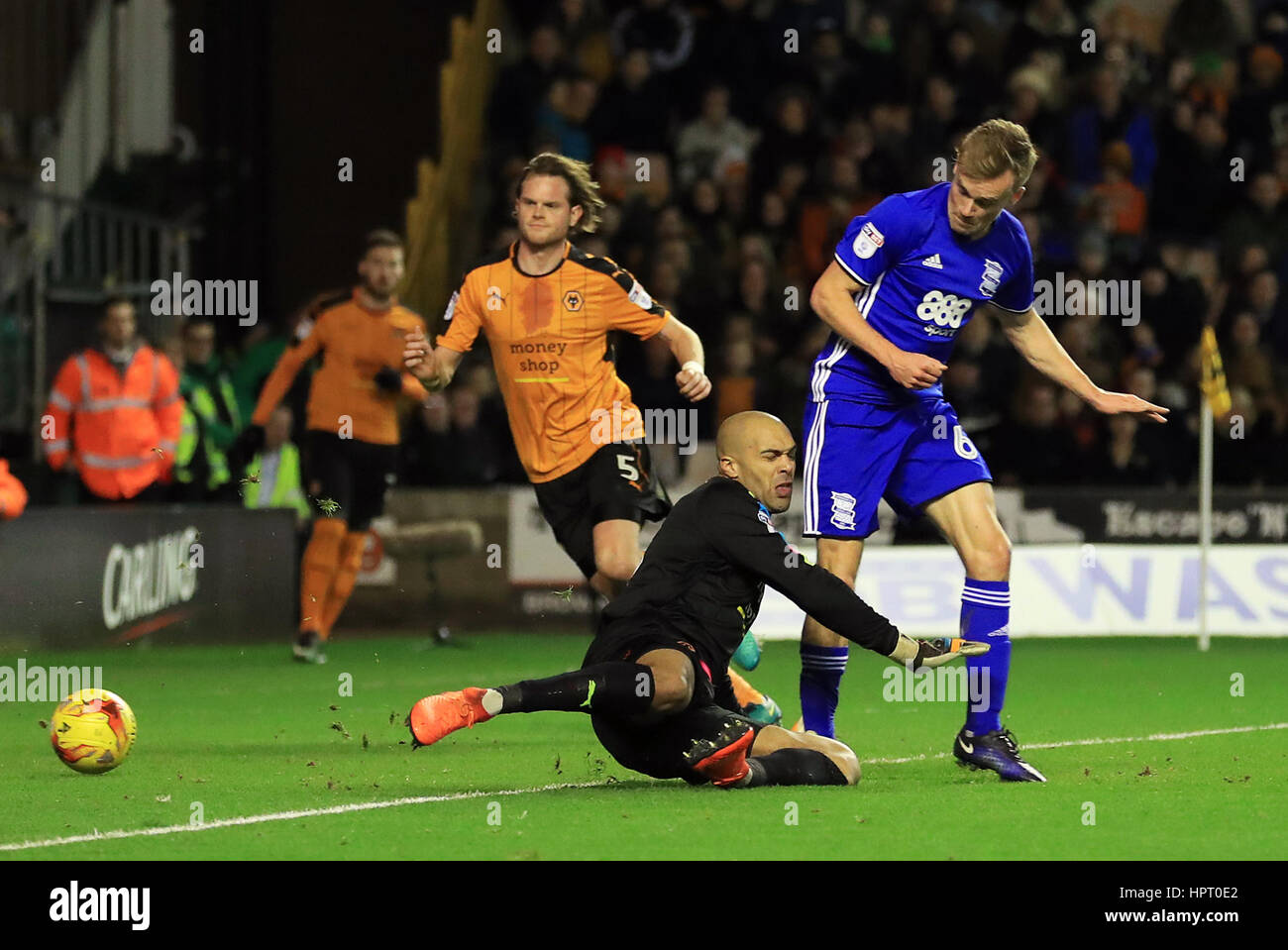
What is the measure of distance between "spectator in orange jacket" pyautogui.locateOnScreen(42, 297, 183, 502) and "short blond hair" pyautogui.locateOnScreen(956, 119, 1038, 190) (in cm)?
749

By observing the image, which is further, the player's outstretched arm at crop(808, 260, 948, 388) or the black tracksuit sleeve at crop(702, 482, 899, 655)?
the player's outstretched arm at crop(808, 260, 948, 388)

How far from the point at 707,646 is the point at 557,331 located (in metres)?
2.09

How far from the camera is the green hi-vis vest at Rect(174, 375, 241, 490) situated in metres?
13.9

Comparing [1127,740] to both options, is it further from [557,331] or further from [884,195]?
[884,195]

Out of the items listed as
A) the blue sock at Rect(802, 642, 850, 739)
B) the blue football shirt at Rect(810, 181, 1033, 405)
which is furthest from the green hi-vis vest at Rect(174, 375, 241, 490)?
the blue football shirt at Rect(810, 181, 1033, 405)

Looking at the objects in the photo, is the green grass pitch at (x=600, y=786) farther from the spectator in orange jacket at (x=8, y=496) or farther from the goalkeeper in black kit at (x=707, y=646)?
the spectator in orange jacket at (x=8, y=496)

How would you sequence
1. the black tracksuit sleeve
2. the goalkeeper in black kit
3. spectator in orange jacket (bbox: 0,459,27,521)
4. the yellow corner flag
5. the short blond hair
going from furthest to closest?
the yellow corner flag
spectator in orange jacket (bbox: 0,459,27,521)
the short blond hair
the black tracksuit sleeve
the goalkeeper in black kit

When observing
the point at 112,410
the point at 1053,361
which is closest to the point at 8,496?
the point at 1053,361

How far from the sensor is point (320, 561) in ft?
38.7

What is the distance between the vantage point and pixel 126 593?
12.0 metres

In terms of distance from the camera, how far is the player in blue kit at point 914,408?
22.9 ft

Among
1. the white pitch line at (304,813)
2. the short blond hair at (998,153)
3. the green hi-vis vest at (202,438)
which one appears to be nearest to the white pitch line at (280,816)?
the white pitch line at (304,813)

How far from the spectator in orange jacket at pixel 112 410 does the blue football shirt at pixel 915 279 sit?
6.87 meters

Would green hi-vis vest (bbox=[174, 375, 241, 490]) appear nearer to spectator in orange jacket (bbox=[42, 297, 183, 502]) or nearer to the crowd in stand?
the crowd in stand
